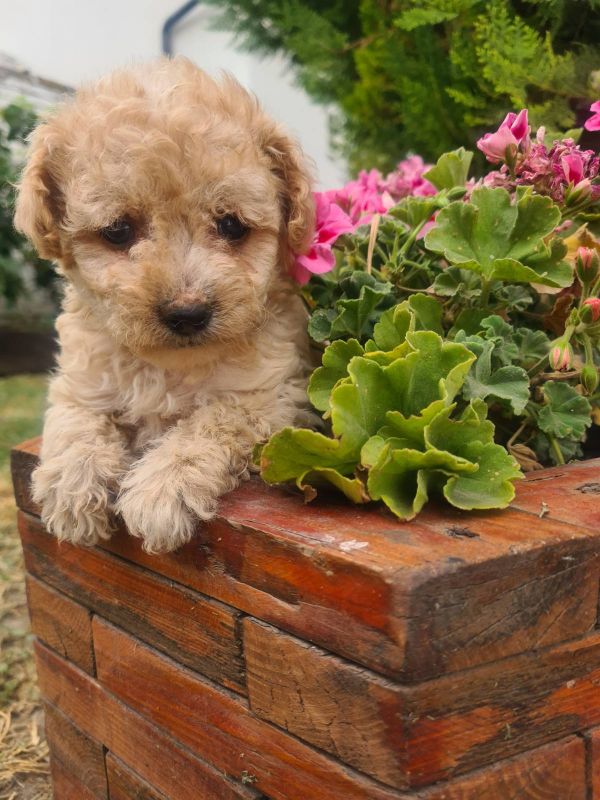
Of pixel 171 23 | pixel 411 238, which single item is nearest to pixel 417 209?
pixel 411 238

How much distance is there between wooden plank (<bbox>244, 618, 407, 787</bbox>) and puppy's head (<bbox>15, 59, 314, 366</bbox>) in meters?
0.59

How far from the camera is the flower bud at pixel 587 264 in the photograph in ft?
4.88

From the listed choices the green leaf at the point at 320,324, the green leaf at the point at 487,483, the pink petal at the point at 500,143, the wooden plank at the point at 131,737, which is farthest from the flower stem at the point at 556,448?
the wooden plank at the point at 131,737

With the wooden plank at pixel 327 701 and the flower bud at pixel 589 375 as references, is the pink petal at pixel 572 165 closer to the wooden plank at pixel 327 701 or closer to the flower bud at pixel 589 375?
the flower bud at pixel 589 375

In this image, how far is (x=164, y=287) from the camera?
1.43 metres

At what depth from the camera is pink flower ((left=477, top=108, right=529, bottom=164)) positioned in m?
1.64

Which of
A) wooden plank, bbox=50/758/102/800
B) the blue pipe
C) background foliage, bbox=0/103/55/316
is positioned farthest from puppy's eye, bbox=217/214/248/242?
the blue pipe

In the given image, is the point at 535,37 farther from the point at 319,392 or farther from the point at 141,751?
the point at 141,751

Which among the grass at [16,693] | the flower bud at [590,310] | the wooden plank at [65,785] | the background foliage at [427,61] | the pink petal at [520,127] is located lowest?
the grass at [16,693]

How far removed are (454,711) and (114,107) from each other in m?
1.21

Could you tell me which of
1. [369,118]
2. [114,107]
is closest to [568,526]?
[114,107]

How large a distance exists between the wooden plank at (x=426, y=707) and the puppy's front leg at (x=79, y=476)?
1.50 ft

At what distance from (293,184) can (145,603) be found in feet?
2.99

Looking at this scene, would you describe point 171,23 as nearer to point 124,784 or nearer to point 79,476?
point 79,476
